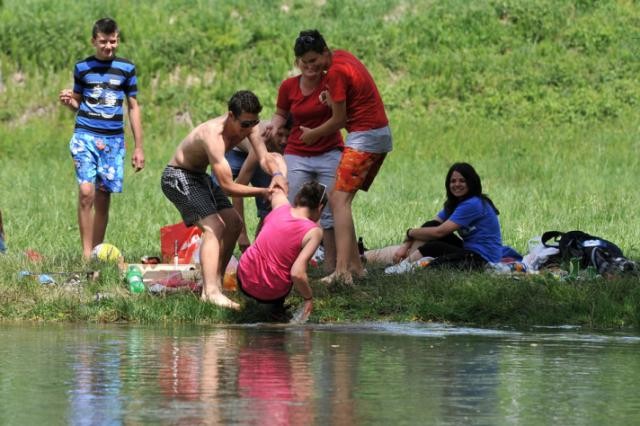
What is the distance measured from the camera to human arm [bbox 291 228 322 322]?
9555mm

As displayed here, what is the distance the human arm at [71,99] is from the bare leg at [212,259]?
2391 millimetres

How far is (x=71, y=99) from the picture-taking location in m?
12.5

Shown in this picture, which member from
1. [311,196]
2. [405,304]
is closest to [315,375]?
[311,196]

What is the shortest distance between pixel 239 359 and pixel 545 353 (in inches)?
68.3

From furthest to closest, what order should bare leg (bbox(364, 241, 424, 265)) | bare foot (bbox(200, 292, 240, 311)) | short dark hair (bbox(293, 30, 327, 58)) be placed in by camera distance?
1. bare leg (bbox(364, 241, 424, 265))
2. short dark hair (bbox(293, 30, 327, 58))
3. bare foot (bbox(200, 292, 240, 311))

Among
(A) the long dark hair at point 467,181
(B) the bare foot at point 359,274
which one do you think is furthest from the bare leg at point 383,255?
(B) the bare foot at point 359,274

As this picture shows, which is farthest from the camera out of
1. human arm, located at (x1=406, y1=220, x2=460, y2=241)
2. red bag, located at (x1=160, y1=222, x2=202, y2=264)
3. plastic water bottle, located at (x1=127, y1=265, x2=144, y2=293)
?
red bag, located at (x1=160, y1=222, x2=202, y2=264)

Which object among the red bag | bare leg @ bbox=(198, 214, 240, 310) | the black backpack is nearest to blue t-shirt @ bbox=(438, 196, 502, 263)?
the black backpack

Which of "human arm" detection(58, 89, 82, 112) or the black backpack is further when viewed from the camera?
Result: "human arm" detection(58, 89, 82, 112)

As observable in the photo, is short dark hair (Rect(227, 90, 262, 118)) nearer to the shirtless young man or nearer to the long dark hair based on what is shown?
the shirtless young man

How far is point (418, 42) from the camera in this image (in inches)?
1152

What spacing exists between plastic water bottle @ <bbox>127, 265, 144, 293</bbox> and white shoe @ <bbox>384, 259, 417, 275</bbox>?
6.41ft

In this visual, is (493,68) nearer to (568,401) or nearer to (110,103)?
(110,103)

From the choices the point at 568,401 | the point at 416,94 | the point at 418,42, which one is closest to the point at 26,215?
the point at 568,401
